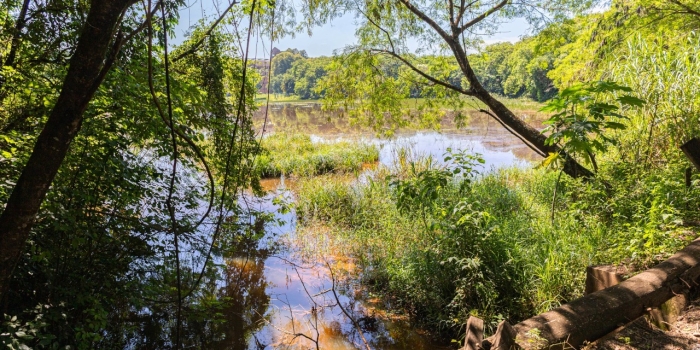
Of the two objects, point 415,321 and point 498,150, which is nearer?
point 415,321

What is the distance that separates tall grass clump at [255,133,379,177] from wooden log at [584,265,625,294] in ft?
24.1

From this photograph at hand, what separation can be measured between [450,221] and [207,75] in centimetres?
351

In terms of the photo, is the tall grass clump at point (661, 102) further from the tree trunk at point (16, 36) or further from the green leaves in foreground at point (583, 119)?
the tree trunk at point (16, 36)

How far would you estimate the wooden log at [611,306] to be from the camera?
218 centimetres

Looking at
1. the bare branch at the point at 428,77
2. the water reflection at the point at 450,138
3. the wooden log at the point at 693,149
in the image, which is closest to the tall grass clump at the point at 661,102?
the wooden log at the point at 693,149

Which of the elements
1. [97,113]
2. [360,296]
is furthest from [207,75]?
[360,296]

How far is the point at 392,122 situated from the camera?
7496 millimetres

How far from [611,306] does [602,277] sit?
0.72 meters

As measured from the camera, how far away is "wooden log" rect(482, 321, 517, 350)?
1972 mm

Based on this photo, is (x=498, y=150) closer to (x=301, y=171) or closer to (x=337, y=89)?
(x=301, y=171)

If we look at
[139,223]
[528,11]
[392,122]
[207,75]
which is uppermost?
[528,11]

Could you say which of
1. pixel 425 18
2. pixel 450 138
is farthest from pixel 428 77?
pixel 450 138

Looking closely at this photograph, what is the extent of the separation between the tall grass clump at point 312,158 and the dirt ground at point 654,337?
7.94 m

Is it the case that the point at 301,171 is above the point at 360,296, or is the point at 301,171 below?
above
